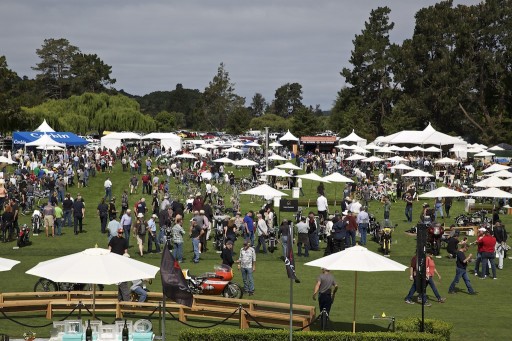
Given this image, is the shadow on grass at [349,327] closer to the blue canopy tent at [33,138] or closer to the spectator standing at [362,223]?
the spectator standing at [362,223]

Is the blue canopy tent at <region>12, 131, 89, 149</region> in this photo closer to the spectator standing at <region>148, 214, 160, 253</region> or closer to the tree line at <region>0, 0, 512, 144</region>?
the tree line at <region>0, 0, 512, 144</region>

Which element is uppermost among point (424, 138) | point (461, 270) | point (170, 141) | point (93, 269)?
point (424, 138)

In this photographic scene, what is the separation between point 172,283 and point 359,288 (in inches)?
324

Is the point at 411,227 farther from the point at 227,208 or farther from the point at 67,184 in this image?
the point at 67,184

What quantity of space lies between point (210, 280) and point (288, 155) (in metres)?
46.8

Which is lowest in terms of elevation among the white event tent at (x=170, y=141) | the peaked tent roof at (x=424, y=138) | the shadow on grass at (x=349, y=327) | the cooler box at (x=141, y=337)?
the shadow on grass at (x=349, y=327)

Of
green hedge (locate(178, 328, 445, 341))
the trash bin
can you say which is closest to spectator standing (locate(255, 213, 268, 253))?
green hedge (locate(178, 328, 445, 341))

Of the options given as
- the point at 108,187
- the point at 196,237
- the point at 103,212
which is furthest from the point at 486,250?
the point at 108,187

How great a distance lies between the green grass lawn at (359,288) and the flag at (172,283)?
2.57m

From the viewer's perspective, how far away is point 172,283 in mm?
12219

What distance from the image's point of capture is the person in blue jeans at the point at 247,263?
1753cm

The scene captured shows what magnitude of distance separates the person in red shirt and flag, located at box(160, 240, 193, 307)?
10717 millimetres

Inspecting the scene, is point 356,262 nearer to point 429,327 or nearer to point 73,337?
point 429,327

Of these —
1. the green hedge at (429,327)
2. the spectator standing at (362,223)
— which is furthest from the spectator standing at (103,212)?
the green hedge at (429,327)
